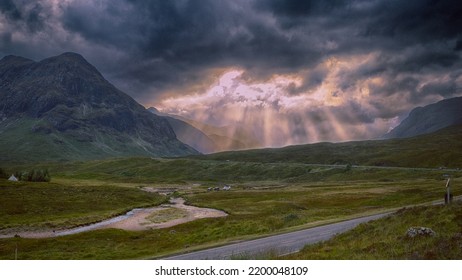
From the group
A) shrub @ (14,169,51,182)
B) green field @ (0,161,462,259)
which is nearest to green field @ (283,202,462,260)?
green field @ (0,161,462,259)

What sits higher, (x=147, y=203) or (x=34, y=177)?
(x=34, y=177)

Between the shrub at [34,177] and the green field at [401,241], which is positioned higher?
the shrub at [34,177]

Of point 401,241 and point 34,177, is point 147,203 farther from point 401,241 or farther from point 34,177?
point 401,241

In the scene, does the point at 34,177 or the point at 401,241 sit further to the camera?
the point at 34,177

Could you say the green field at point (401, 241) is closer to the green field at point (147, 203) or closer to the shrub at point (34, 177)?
the green field at point (147, 203)

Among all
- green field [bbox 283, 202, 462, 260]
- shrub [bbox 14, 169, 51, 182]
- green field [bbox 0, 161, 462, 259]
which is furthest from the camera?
shrub [bbox 14, 169, 51, 182]

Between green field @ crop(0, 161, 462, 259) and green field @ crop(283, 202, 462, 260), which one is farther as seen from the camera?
green field @ crop(0, 161, 462, 259)

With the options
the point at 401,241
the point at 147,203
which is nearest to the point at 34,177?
the point at 147,203

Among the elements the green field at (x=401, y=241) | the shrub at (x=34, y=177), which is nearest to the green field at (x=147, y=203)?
the green field at (x=401, y=241)

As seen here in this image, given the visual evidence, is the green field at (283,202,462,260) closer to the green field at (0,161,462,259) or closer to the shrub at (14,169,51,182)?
the green field at (0,161,462,259)

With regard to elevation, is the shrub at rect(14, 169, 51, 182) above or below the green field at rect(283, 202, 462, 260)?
above
